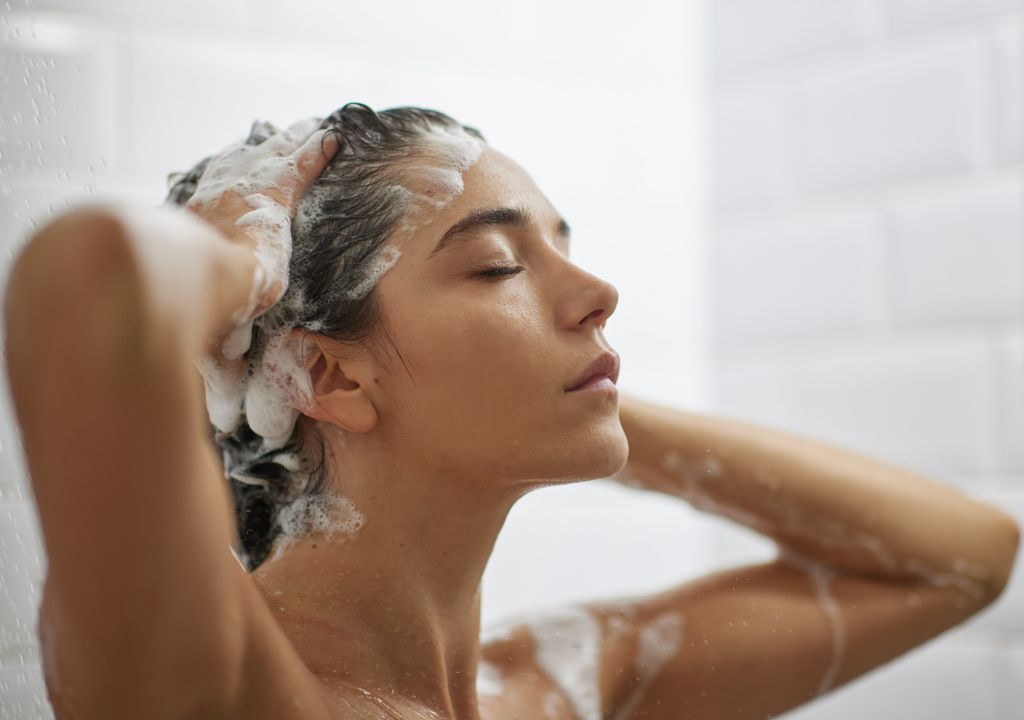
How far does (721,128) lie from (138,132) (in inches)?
36.1

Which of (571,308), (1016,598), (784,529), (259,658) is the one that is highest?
(571,308)

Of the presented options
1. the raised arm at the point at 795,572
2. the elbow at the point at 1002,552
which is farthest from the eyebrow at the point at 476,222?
the elbow at the point at 1002,552

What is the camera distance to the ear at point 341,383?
2.17 feet

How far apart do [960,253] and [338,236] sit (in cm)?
97

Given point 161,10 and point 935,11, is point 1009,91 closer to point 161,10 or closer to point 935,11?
point 935,11

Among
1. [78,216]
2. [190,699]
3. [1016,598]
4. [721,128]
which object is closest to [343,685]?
[190,699]

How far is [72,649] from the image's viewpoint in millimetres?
471

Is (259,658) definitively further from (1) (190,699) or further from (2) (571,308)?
(2) (571,308)

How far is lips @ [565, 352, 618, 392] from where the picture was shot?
643 mm

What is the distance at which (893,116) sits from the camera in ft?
4.66

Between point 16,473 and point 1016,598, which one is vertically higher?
point 16,473

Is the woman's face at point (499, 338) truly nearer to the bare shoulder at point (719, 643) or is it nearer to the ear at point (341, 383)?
the ear at point (341, 383)

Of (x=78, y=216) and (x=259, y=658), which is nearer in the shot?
(x=78, y=216)

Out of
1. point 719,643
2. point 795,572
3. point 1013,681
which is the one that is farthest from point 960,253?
point 719,643
